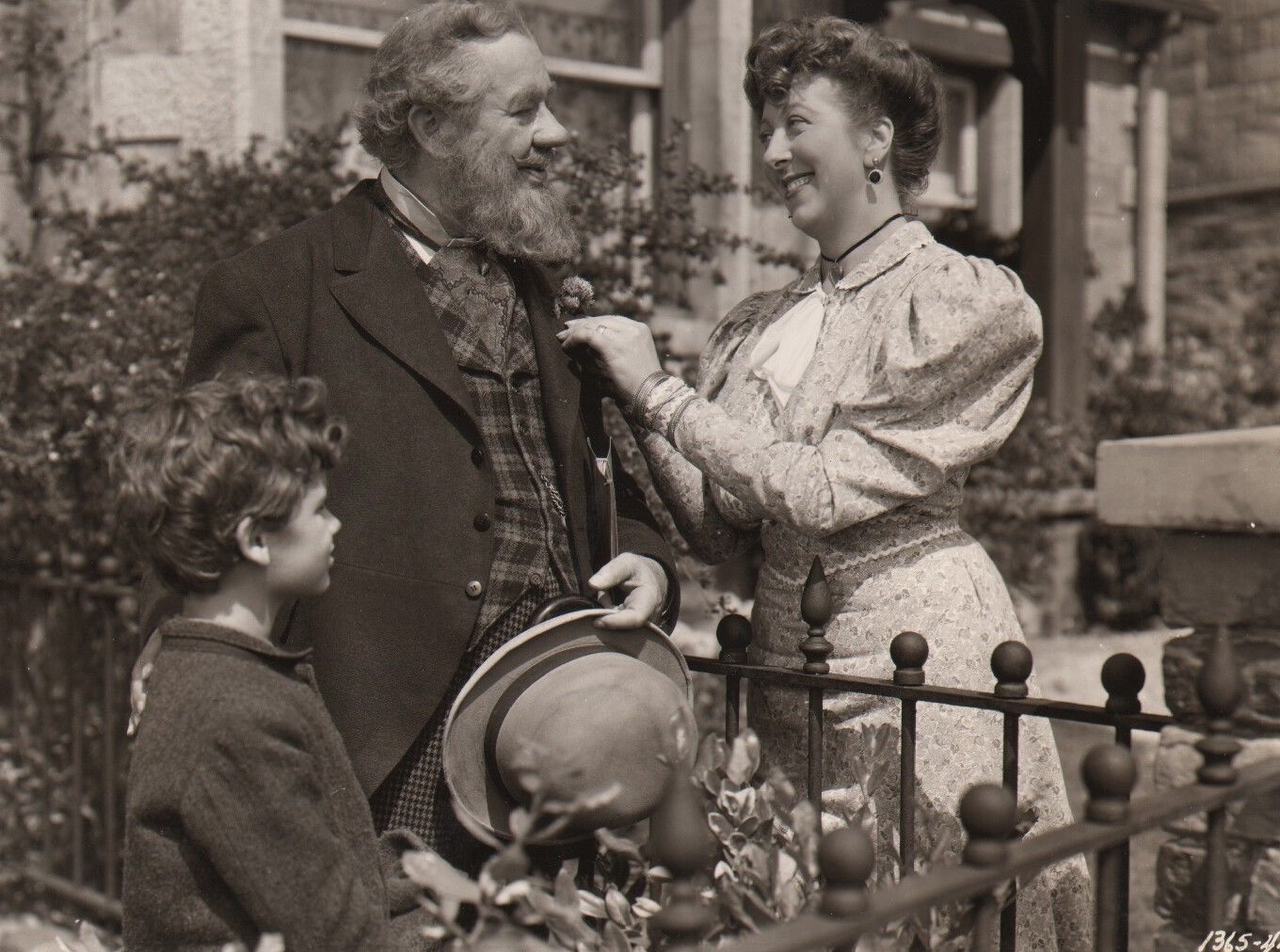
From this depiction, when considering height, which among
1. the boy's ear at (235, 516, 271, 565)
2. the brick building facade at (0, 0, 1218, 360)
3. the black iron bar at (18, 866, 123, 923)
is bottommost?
the black iron bar at (18, 866, 123, 923)

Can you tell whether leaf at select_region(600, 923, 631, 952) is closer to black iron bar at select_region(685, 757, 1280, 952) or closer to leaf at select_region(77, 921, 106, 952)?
black iron bar at select_region(685, 757, 1280, 952)

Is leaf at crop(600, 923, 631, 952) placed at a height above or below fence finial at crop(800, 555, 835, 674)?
below

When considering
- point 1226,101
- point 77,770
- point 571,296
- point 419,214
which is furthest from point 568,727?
point 1226,101

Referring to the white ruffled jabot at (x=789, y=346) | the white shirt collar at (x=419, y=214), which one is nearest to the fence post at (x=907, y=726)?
the white ruffled jabot at (x=789, y=346)

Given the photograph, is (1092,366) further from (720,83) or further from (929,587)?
(929,587)

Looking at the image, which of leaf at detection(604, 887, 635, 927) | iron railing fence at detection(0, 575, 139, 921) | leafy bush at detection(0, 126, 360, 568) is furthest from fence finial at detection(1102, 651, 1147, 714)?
iron railing fence at detection(0, 575, 139, 921)

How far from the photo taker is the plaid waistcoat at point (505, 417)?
7.61ft

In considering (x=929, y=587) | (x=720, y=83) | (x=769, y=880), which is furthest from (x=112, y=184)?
(x=769, y=880)

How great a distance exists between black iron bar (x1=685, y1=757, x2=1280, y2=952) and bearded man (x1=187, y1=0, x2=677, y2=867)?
32.7 inches

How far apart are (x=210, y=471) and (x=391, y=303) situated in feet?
2.36

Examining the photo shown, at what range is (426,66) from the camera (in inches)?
96.3

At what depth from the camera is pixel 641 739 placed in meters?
2.00

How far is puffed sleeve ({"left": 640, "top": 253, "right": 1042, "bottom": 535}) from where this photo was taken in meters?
2.25

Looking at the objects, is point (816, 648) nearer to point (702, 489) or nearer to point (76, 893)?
point (702, 489)
